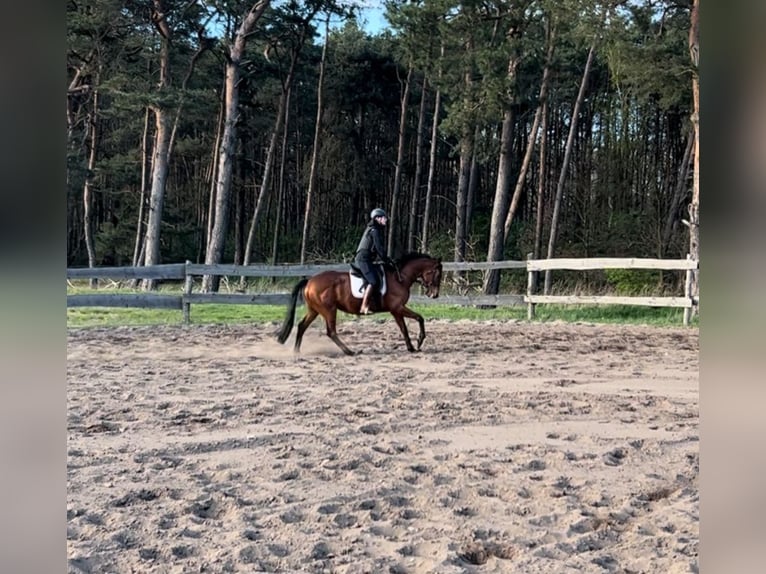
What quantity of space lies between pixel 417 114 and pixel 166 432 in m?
9.71

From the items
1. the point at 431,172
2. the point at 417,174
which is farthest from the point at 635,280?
the point at 417,174

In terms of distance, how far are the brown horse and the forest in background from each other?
414 centimetres

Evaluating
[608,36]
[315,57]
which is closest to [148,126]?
[315,57]

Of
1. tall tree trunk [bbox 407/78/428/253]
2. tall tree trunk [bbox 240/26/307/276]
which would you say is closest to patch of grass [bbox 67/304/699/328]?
tall tree trunk [bbox 407/78/428/253]

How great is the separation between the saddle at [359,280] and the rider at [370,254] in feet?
0.10

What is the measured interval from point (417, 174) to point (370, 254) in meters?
6.05

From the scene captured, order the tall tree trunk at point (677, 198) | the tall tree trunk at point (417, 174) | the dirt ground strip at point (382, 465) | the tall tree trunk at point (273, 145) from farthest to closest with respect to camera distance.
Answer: the tall tree trunk at point (273, 145) → the tall tree trunk at point (417, 174) → the tall tree trunk at point (677, 198) → the dirt ground strip at point (382, 465)

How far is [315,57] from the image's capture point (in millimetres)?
12117

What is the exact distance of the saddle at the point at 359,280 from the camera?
548cm

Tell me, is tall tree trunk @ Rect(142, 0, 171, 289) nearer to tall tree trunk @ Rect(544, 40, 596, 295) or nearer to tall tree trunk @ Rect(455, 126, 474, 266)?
tall tree trunk @ Rect(455, 126, 474, 266)

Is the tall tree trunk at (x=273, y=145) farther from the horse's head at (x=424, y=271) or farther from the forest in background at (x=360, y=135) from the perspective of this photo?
the horse's head at (x=424, y=271)

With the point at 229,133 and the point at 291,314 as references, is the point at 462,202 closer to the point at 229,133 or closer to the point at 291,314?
the point at 229,133

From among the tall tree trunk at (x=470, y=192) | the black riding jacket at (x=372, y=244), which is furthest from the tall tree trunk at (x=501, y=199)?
the black riding jacket at (x=372, y=244)

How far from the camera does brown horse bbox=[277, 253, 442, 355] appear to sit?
557cm
